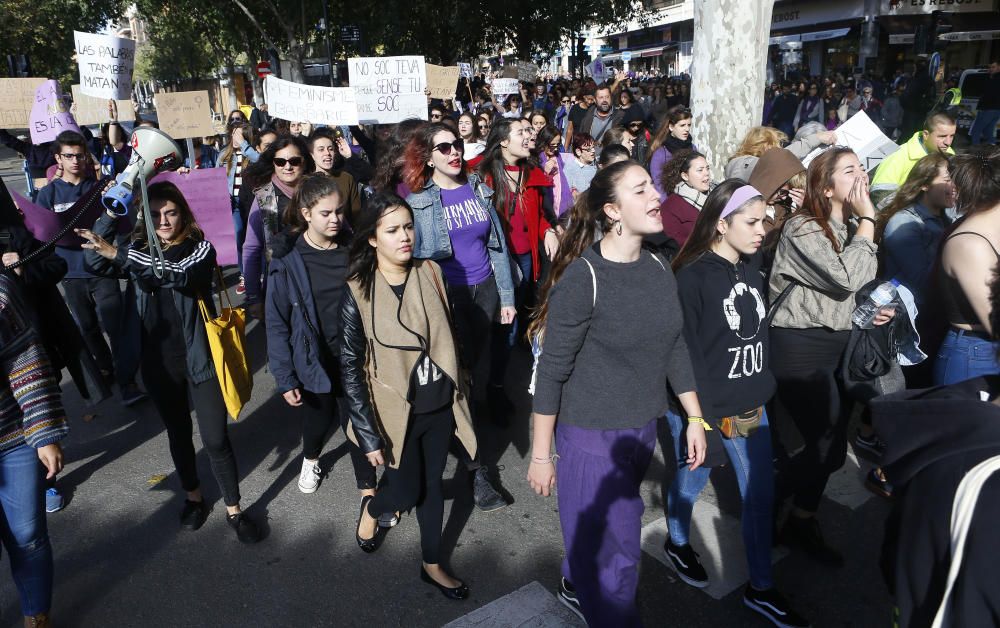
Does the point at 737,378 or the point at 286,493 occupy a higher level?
the point at 737,378

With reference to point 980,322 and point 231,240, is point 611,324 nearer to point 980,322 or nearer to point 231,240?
point 980,322

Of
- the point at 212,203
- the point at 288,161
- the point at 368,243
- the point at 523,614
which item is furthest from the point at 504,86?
the point at 523,614

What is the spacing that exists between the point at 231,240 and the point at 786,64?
3110cm

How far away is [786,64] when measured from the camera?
31.4 meters

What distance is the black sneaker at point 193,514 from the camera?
12.6ft

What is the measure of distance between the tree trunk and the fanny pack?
469 cm

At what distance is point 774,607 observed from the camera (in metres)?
2.90

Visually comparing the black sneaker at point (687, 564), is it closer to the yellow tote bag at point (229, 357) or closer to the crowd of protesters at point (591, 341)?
the crowd of protesters at point (591, 341)

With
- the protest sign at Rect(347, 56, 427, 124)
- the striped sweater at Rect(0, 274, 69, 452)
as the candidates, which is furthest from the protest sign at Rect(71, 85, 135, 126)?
the striped sweater at Rect(0, 274, 69, 452)

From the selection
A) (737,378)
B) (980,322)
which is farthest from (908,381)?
(737,378)

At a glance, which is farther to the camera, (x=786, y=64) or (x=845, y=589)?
(x=786, y=64)

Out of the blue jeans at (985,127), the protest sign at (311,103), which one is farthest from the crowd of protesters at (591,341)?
the blue jeans at (985,127)

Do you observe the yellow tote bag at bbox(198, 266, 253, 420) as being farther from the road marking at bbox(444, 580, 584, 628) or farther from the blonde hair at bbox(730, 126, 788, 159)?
the blonde hair at bbox(730, 126, 788, 159)

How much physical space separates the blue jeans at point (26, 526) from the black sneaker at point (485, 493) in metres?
1.97
